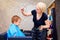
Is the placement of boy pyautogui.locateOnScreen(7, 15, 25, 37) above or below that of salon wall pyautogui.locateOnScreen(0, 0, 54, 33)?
below

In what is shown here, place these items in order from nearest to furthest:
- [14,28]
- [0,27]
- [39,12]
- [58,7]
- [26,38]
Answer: [58,7]
[26,38]
[39,12]
[14,28]
[0,27]

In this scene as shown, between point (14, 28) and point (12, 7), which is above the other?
point (12, 7)

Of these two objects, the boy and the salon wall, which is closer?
the boy

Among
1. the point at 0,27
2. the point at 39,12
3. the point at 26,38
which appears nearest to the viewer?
the point at 26,38

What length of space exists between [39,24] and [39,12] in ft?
0.54

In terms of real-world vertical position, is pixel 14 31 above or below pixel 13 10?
below

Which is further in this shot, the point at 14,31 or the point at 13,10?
the point at 13,10

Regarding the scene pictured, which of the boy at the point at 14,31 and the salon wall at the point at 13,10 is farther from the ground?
the salon wall at the point at 13,10

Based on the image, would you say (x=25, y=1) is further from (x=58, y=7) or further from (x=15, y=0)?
(x=58, y=7)

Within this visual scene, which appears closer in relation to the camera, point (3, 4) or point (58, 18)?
point (58, 18)

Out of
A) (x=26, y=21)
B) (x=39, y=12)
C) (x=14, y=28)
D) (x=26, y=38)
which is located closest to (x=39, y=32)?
(x=26, y=38)

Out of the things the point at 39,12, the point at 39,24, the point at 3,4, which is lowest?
the point at 39,24

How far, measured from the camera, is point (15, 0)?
14.3 ft

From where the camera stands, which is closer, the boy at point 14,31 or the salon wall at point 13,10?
the boy at point 14,31
